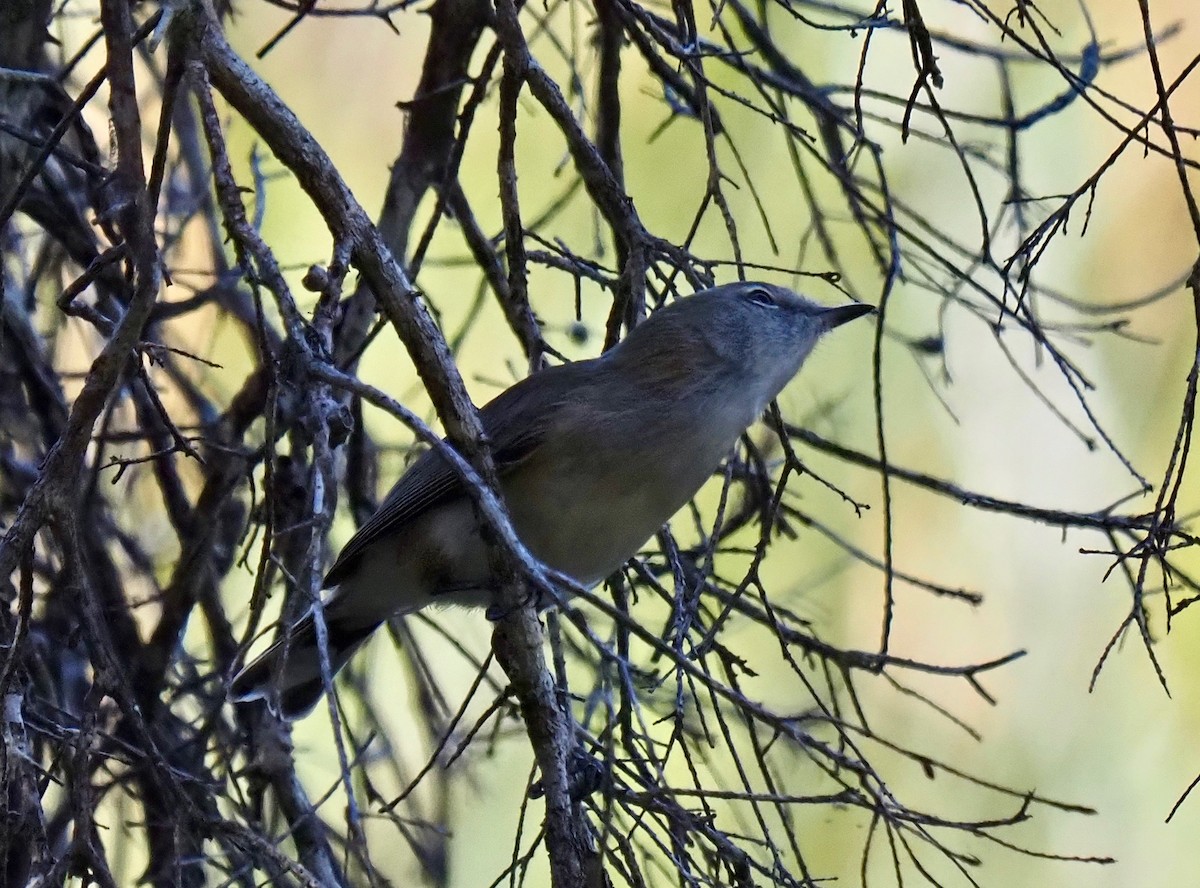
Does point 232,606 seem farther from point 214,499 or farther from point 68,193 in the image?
point 68,193

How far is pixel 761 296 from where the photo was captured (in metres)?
3.71

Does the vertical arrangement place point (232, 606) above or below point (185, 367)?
below

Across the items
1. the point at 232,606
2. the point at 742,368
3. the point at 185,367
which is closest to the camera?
the point at 742,368

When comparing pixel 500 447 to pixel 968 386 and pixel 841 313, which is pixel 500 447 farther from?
pixel 968 386

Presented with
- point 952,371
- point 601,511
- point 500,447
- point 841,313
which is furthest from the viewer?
point 952,371

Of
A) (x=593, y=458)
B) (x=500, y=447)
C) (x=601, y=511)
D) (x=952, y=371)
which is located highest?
(x=952, y=371)

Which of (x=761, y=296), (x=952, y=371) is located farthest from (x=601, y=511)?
(x=952, y=371)

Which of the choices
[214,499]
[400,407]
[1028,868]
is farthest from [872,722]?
[400,407]

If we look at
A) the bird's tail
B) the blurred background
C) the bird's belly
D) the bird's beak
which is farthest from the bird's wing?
the blurred background

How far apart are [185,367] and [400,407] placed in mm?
2797

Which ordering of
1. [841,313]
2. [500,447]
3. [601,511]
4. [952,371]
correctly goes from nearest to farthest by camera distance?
[601,511] < [500,447] < [841,313] < [952,371]

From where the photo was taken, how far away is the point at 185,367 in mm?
4656

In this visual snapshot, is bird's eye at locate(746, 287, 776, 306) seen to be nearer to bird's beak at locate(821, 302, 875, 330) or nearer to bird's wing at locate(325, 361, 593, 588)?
bird's beak at locate(821, 302, 875, 330)

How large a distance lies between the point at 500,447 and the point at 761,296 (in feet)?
2.79
